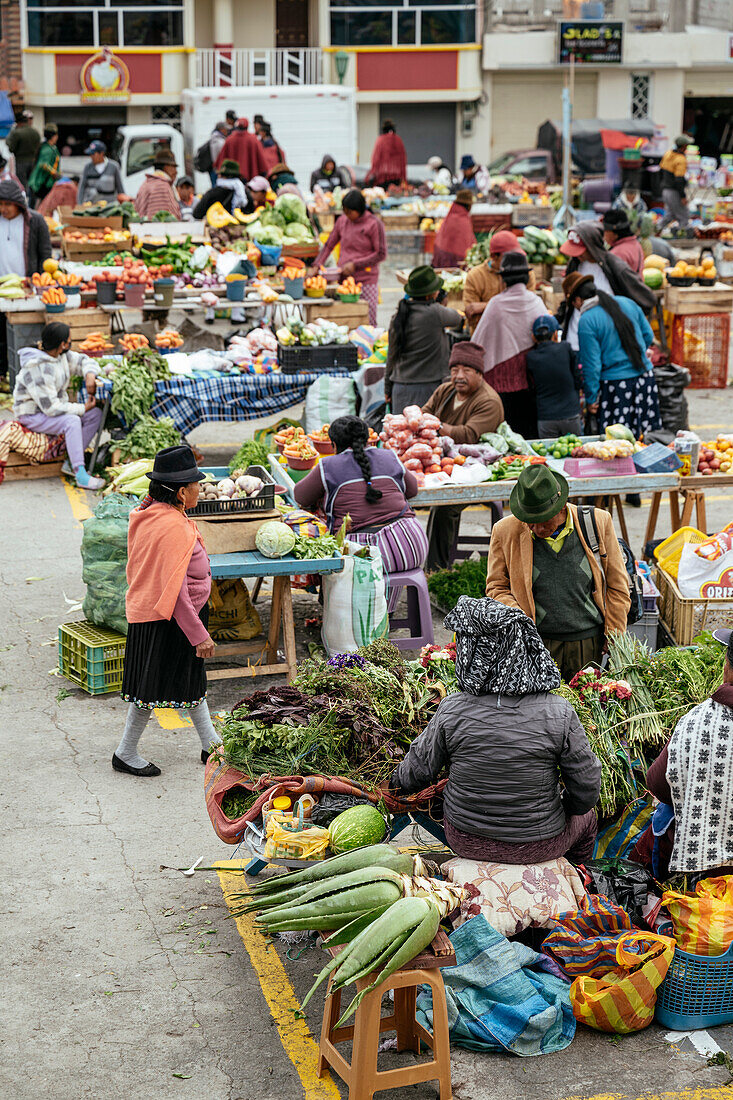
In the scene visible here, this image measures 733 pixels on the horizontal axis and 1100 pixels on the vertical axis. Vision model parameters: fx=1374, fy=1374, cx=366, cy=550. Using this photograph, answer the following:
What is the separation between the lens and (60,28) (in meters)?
32.8

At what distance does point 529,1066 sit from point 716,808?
1.09 meters

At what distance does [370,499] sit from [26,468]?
486cm

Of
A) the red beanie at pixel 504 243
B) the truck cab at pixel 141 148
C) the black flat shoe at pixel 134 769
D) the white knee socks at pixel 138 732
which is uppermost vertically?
the truck cab at pixel 141 148

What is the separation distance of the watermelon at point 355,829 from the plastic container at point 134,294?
8853mm

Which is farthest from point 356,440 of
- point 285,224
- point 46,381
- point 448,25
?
point 448,25

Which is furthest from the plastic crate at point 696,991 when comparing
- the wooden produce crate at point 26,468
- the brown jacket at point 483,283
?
the wooden produce crate at point 26,468

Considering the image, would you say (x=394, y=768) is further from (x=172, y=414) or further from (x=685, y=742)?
(x=172, y=414)

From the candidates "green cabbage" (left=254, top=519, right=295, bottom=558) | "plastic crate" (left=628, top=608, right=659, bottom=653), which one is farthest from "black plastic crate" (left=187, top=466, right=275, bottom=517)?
"plastic crate" (left=628, top=608, right=659, bottom=653)

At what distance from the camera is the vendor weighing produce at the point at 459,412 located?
29.5ft

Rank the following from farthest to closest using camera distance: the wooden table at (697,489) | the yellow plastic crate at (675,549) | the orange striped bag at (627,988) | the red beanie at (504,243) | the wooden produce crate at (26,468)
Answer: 1. the wooden produce crate at (26,468)
2. the red beanie at (504,243)
3. the wooden table at (697,489)
4. the yellow plastic crate at (675,549)
5. the orange striped bag at (627,988)

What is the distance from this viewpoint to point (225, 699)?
7.63m

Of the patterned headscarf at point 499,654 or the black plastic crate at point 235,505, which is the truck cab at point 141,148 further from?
the patterned headscarf at point 499,654

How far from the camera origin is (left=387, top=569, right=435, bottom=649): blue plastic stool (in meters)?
7.99

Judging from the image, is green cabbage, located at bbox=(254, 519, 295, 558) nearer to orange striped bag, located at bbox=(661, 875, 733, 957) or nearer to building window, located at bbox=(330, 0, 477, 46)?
orange striped bag, located at bbox=(661, 875, 733, 957)
